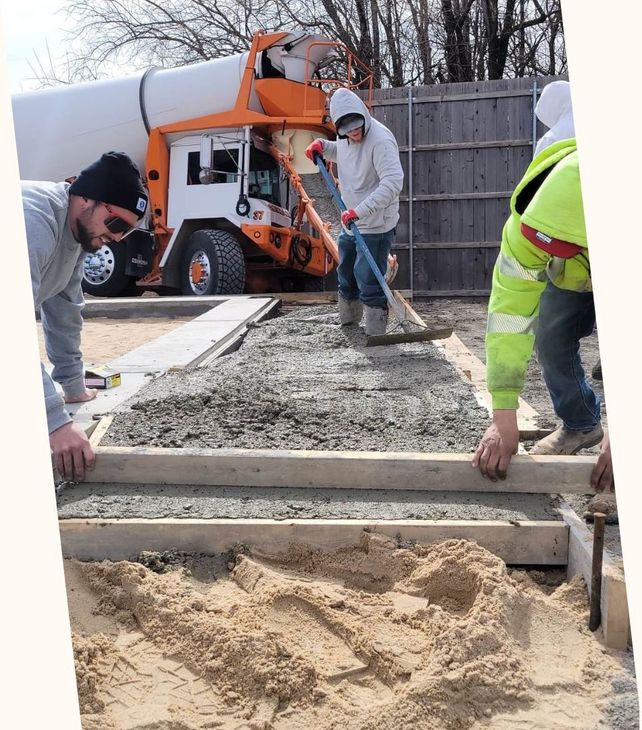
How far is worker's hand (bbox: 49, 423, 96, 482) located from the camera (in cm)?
214

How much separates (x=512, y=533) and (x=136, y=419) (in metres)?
1.62

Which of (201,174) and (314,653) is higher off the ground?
(201,174)

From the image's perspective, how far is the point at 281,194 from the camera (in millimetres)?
8930

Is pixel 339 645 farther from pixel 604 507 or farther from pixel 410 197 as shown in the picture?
pixel 410 197

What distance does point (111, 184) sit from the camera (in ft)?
7.87

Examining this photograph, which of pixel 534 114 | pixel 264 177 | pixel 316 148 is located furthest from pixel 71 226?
pixel 534 114

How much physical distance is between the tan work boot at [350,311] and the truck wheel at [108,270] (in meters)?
4.33

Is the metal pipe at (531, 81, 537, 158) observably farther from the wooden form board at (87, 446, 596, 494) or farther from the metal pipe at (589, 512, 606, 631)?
the metal pipe at (589, 512, 606, 631)

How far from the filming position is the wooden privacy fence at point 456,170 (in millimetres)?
9758

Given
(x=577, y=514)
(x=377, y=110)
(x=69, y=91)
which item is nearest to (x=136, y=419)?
(x=577, y=514)

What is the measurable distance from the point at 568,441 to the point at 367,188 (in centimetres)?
322

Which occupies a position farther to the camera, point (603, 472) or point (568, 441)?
point (568, 441)

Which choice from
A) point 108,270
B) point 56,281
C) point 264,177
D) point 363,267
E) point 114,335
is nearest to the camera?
point 56,281

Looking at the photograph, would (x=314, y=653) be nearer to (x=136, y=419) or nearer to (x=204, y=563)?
(x=204, y=563)
